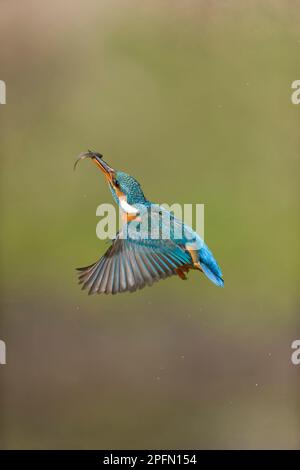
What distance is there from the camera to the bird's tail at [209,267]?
1859 millimetres

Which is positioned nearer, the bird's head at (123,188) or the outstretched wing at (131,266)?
the outstretched wing at (131,266)

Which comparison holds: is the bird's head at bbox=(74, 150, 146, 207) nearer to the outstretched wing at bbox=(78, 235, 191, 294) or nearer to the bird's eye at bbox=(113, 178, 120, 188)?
the bird's eye at bbox=(113, 178, 120, 188)

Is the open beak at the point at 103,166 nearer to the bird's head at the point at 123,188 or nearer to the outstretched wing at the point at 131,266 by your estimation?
the bird's head at the point at 123,188

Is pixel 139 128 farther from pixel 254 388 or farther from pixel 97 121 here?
pixel 254 388

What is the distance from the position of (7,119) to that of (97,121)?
26 cm

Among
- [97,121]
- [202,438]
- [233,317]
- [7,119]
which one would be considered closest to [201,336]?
[233,317]

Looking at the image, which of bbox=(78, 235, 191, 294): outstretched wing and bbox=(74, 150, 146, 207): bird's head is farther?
bbox=(74, 150, 146, 207): bird's head

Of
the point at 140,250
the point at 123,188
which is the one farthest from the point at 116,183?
the point at 140,250

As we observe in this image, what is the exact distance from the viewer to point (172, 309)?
7.46 feet

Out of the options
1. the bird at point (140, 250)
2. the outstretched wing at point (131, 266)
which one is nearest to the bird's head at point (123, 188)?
the bird at point (140, 250)

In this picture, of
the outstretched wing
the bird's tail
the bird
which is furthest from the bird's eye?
the bird's tail

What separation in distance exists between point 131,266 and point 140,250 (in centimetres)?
5

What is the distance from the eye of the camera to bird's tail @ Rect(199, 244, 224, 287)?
1859 millimetres

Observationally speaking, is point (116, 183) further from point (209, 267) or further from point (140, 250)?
point (209, 267)
